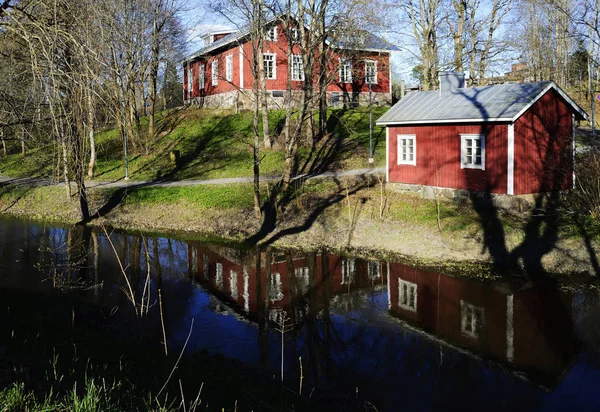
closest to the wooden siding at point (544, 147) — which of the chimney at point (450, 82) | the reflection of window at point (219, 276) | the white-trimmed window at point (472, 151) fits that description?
the white-trimmed window at point (472, 151)

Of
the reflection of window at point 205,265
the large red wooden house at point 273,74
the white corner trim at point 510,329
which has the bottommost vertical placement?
the white corner trim at point 510,329

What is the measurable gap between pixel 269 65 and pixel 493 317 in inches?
1076

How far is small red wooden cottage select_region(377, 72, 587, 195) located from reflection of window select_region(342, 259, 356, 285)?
537 centimetres

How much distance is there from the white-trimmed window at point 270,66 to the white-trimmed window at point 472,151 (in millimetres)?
19158

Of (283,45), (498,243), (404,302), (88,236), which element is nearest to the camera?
(404,302)

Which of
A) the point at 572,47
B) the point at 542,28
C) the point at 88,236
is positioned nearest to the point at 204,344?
the point at 88,236

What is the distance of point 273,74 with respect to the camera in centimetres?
3688

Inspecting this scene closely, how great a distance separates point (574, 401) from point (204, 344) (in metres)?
6.65

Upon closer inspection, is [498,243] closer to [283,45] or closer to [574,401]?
[574,401]

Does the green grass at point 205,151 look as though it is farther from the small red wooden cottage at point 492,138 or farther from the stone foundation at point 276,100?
the small red wooden cottage at point 492,138

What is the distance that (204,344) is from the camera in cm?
1147

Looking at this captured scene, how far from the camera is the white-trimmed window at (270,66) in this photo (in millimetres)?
36812

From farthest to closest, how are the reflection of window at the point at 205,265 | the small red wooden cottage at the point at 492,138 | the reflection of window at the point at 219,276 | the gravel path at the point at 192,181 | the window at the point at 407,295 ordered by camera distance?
the gravel path at the point at 192,181 < the small red wooden cottage at the point at 492,138 < the reflection of window at the point at 205,265 < the reflection of window at the point at 219,276 < the window at the point at 407,295

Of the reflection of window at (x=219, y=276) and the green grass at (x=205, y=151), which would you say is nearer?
the reflection of window at (x=219, y=276)
